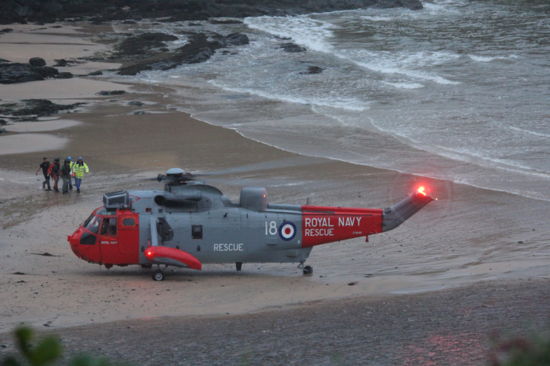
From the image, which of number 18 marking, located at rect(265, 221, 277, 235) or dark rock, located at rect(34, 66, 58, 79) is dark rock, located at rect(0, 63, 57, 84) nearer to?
dark rock, located at rect(34, 66, 58, 79)

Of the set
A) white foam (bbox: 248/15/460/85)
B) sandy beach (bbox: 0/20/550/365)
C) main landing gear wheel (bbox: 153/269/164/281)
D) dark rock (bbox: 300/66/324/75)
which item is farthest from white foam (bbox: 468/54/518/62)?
main landing gear wheel (bbox: 153/269/164/281)

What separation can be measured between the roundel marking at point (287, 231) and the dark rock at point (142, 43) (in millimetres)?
39089

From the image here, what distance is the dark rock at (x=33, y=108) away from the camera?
32.1 meters

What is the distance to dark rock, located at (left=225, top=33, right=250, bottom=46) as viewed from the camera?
54.6 m

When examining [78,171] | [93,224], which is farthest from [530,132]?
[93,224]

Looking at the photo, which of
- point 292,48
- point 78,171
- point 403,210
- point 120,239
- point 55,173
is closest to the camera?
point 403,210

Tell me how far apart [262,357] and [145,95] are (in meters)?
28.3

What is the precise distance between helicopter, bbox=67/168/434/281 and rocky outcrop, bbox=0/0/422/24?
53.6m

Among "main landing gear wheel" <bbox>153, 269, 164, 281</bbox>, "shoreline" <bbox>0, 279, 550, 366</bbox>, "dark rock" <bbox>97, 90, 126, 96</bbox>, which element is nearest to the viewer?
"shoreline" <bbox>0, 279, 550, 366</bbox>

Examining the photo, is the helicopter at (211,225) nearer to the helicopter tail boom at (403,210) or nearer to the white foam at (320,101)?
the helicopter tail boom at (403,210)

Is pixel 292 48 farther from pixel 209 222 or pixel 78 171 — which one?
pixel 209 222

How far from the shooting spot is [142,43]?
55.0m

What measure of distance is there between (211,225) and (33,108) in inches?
811

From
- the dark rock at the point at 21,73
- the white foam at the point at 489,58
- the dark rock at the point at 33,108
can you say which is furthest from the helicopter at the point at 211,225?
the white foam at the point at 489,58
